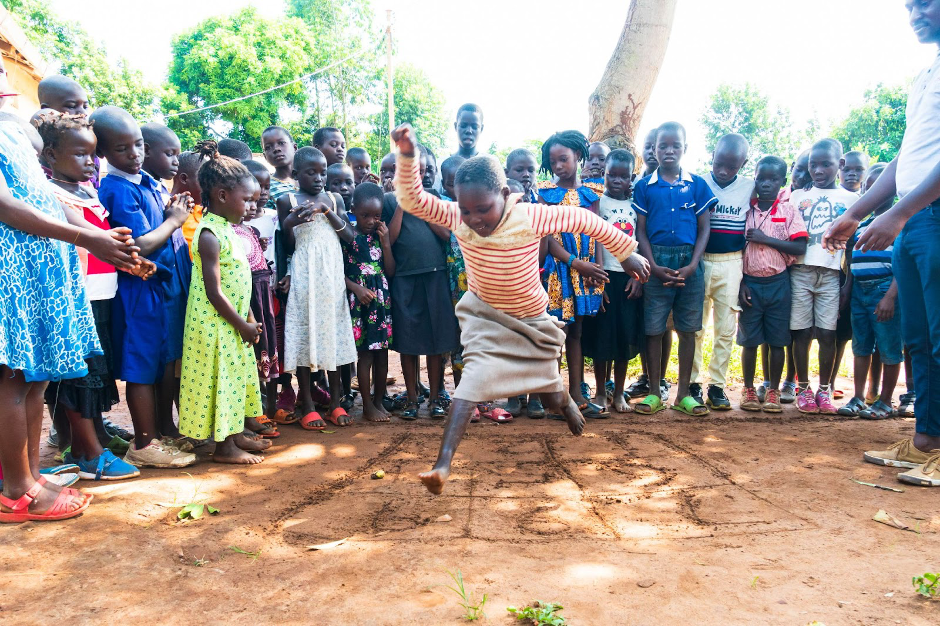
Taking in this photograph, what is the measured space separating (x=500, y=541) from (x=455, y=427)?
0.53 m

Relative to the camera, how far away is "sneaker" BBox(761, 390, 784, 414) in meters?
4.86

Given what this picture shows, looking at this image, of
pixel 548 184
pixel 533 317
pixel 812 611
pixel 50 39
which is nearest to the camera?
pixel 812 611

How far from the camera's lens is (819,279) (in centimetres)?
488

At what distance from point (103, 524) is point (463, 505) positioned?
1599mm

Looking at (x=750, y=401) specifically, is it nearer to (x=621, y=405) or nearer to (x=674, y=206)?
(x=621, y=405)

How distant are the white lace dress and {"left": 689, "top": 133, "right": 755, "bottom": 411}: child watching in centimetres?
290

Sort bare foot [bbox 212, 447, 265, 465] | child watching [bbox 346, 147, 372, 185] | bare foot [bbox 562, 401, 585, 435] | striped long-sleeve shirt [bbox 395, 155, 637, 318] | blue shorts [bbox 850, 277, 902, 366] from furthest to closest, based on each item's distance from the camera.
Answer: child watching [bbox 346, 147, 372, 185] → blue shorts [bbox 850, 277, 902, 366] → bare foot [bbox 212, 447, 265, 465] → bare foot [bbox 562, 401, 585, 435] → striped long-sleeve shirt [bbox 395, 155, 637, 318]

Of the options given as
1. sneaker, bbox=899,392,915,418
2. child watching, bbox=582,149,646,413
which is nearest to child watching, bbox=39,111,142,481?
child watching, bbox=582,149,646,413

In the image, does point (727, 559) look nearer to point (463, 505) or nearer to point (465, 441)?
point (463, 505)

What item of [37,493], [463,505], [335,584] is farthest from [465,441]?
[37,493]

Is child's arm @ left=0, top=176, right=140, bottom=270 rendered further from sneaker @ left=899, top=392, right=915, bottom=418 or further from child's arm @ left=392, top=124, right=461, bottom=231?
sneaker @ left=899, top=392, right=915, bottom=418

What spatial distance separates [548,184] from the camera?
469 cm

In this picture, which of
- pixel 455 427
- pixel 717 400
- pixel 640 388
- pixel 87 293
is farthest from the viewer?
pixel 640 388

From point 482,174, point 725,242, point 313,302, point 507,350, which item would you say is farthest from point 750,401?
point 313,302
